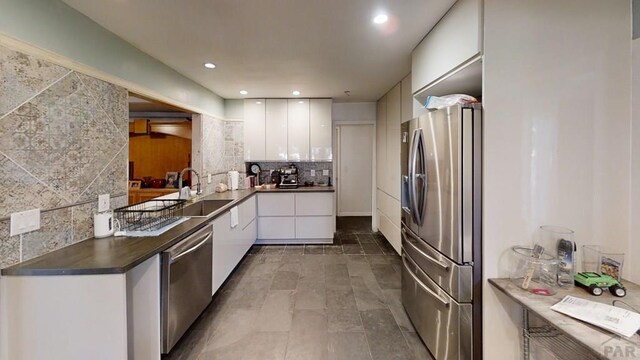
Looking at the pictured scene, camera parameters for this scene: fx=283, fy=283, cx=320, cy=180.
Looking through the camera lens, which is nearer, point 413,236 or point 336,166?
point 413,236

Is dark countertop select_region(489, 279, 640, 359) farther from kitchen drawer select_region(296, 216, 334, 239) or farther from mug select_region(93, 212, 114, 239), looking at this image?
kitchen drawer select_region(296, 216, 334, 239)

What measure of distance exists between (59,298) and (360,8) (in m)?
2.41

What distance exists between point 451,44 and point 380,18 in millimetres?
533

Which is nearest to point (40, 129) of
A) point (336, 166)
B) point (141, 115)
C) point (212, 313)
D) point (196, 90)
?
point (212, 313)

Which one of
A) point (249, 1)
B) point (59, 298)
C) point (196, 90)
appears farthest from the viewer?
point (196, 90)

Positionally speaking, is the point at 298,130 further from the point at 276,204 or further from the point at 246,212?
the point at 246,212

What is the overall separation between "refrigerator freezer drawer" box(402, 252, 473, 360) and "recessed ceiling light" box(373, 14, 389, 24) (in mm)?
1844

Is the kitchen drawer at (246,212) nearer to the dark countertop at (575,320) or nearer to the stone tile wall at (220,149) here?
the stone tile wall at (220,149)

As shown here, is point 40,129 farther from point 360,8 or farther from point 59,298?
point 360,8

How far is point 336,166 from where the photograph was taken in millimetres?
6477

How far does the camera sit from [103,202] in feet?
6.78

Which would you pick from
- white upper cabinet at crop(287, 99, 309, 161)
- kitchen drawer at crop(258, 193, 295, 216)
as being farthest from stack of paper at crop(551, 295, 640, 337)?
white upper cabinet at crop(287, 99, 309, 161)

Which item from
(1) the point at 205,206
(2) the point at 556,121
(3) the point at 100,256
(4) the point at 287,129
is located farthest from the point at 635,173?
(4) the point at 287,129

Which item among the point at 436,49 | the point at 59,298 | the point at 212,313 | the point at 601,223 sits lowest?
the point at 212,313
